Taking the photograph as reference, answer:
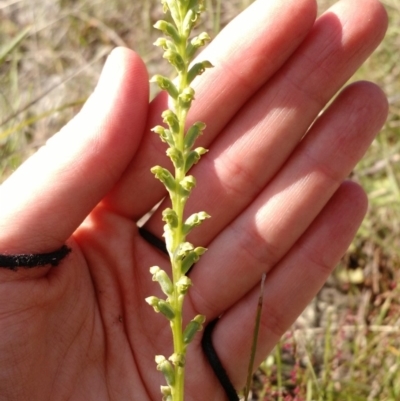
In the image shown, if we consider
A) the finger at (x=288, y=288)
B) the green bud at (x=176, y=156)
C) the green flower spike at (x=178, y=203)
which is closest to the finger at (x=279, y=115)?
the finger at (x=288, y=288)

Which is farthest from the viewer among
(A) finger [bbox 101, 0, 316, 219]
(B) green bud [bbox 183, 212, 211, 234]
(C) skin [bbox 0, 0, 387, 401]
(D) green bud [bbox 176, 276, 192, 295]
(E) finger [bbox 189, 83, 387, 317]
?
(E) finger [bbox 189, 83, 387, 317]

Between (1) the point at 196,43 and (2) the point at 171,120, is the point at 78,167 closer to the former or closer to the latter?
(2) the point at 171,120

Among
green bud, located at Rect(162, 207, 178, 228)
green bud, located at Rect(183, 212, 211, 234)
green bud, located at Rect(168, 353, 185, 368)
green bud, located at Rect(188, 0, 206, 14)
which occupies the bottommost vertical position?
green bud, located at Rect(168, 353, 185, 368)

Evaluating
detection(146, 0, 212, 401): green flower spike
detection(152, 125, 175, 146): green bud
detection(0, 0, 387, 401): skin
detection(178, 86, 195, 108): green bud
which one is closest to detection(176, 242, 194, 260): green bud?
detection(146, 0, 212, 401): green flower spike

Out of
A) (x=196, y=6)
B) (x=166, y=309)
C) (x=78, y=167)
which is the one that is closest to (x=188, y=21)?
(x=196, y=6)

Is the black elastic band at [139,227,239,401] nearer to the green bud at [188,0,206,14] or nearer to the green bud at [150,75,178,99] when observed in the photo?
the green bud at [150,75,178,99]

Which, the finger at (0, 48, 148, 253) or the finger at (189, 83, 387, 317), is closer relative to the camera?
the finger at (0, 48, 148, 253)

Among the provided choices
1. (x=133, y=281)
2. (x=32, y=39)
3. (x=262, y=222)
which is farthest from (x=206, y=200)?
(x=32, y=39)
